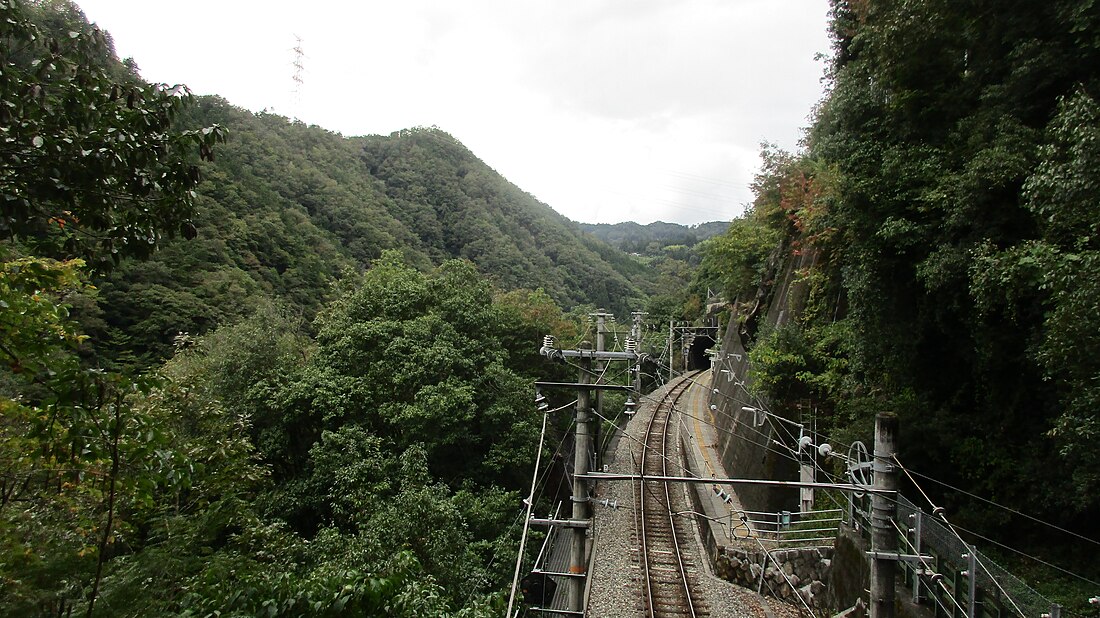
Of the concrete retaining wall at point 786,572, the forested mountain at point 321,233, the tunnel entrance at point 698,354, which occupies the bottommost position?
the concrete retaining wall at point 786,572

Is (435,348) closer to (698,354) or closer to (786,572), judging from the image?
(786,572)

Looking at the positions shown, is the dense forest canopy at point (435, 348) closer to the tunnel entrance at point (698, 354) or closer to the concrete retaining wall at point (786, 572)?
the concrete retaining wall at point (786, 572)

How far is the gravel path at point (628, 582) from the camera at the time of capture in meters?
12.1

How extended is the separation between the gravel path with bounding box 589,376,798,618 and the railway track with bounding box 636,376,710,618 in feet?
0.77

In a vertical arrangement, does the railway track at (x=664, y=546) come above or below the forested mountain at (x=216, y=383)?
below

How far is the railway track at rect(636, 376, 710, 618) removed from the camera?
12242 millimetres

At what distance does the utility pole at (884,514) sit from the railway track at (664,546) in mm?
6180

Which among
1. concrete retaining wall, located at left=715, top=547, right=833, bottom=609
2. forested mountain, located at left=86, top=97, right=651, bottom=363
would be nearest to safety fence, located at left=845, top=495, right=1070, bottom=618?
concrete retaining wall, located at left=715, top=547, right=833, bottom=609

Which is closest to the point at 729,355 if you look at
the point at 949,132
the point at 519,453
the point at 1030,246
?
the point at 519,453

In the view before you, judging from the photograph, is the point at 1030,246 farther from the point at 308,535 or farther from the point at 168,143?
the point at 308,535

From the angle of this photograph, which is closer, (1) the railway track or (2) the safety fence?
(2) the safety fence

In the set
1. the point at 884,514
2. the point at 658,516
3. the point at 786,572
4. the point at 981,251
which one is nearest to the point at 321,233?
the point at 658,516

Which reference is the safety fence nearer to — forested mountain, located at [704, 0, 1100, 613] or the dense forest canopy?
forested mountain, located at [704, 0, 1100, 613]

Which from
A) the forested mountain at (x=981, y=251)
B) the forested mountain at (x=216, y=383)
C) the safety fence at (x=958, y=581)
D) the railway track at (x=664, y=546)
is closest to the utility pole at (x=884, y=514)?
the safety fence at (x=958, y=581)
